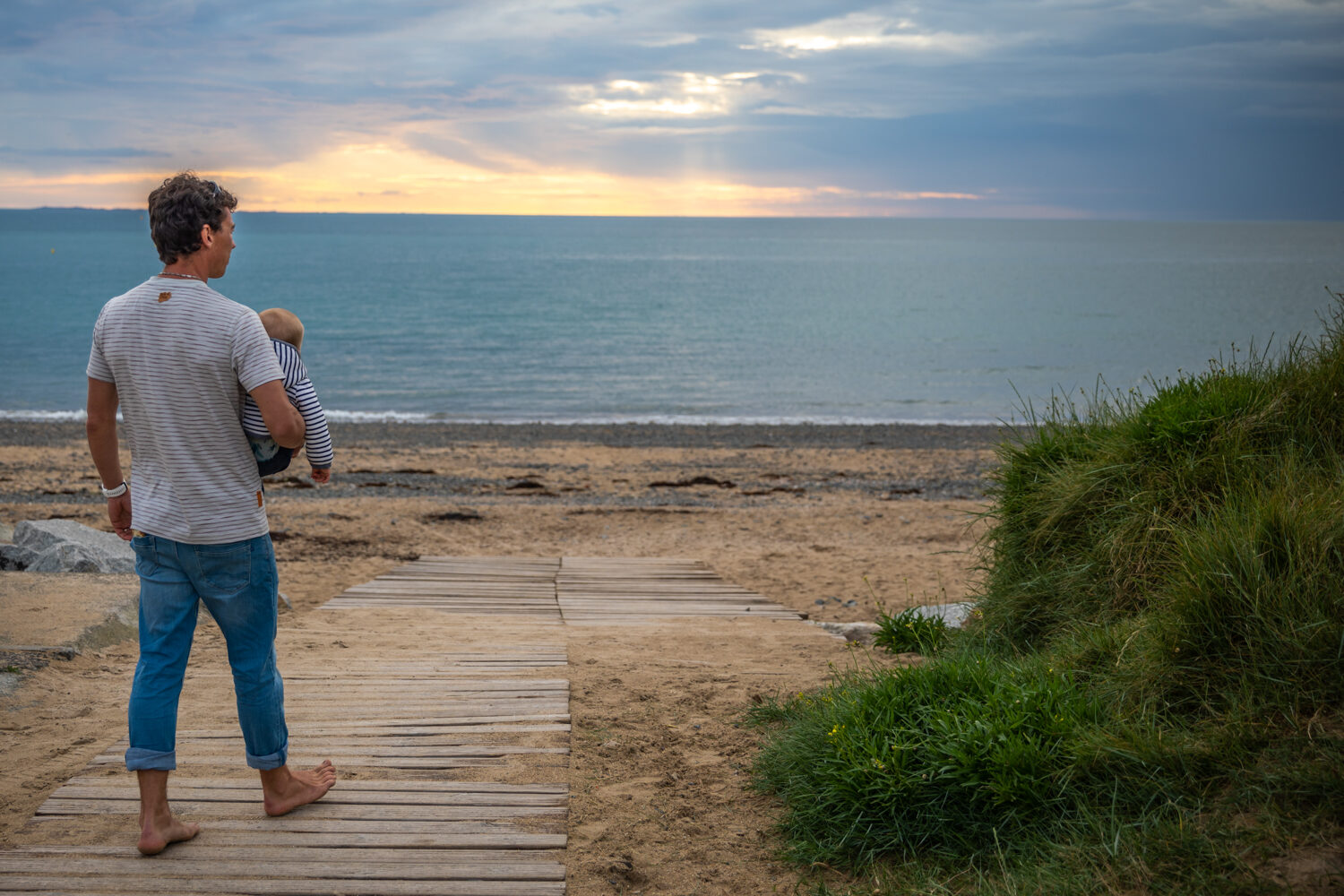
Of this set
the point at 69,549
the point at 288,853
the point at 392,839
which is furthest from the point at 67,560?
the point at 392,839

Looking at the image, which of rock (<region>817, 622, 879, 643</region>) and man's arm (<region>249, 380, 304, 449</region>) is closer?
man's arm (<region>249, 380, 304, 449</region>)

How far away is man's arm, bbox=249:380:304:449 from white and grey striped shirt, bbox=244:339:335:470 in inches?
3.4

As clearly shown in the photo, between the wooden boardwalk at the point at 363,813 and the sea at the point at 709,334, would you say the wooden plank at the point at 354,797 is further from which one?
the sea at the point at 709,334

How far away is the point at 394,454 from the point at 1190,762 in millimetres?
15734

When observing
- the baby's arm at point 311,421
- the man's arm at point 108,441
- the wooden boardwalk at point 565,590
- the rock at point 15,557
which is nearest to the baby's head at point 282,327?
the baby's arm at point 311,421

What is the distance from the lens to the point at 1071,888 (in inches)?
100.0

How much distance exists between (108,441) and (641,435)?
17.4 meters

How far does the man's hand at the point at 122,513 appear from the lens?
286 cm

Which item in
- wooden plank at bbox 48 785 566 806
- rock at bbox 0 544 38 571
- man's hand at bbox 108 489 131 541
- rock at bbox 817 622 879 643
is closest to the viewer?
man's hand at bbox 108 489 131 541

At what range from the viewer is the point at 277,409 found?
270 centimetres

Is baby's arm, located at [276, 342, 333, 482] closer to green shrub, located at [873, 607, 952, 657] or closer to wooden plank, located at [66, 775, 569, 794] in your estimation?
wooden plank, located at [66, 775, 569, 794]

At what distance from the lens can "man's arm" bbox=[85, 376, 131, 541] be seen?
2.76m

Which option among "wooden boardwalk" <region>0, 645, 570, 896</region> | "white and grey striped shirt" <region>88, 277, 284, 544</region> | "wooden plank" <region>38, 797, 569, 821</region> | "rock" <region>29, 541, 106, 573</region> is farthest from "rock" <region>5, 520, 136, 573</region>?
"white and grey striped shirt" <region>88, 277, 284, 544</region>

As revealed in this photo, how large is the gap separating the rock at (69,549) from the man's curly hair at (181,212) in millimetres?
5481
